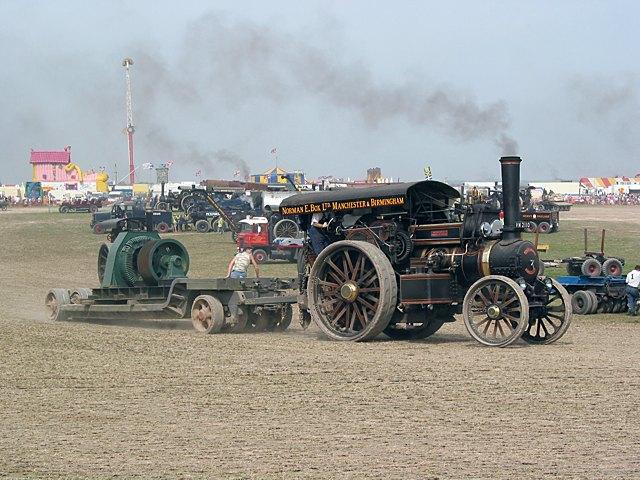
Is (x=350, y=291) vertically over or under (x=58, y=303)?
over

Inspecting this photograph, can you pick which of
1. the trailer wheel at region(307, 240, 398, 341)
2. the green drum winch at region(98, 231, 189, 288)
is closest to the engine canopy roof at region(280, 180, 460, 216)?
the trailer wheel at region(307, 240, 398, 341)

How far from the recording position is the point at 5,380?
37.2ft

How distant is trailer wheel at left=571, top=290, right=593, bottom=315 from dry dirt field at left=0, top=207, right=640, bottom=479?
4.51m

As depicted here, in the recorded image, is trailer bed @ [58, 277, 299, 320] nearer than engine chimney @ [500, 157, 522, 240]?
No

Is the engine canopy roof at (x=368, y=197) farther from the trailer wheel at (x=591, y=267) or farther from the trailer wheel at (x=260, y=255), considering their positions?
the trailer wheel at (x=260, y=255)

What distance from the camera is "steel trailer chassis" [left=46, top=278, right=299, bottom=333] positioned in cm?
1605

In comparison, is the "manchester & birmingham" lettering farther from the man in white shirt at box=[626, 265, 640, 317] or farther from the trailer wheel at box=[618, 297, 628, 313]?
the trailer wheel at box=[618, 297, 628, 313]

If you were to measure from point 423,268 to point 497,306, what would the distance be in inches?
46.5

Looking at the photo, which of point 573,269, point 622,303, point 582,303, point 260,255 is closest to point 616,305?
point 622,303

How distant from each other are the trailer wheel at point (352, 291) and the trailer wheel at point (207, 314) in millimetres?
1661

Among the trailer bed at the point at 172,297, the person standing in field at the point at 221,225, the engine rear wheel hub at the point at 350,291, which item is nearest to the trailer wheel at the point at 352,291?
the engine rear wheel hub at the point at 350,291

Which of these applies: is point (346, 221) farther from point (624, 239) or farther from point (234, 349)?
point (624, 239)

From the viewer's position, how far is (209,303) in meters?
16.1

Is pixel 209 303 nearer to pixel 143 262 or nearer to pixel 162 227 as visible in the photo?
pixel 143 262
